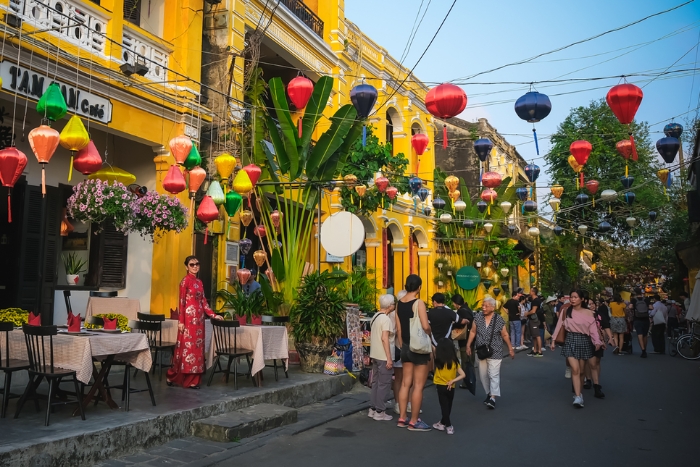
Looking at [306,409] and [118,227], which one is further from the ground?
[118,227]

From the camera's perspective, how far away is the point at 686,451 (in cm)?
639

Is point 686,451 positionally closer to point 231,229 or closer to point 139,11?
point 231,229

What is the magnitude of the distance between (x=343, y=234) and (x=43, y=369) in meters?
6.23

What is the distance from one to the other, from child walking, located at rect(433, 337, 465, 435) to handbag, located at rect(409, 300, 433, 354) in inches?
8.8

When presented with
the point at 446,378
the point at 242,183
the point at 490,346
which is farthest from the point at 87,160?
the point at 490,346

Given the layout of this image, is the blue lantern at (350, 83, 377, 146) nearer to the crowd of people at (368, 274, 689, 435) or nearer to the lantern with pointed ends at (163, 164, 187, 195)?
the lantern with pointed ends at (163, 164, 187, 195)

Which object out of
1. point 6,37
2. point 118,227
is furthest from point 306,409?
point 6,37

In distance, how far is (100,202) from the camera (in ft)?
26.7

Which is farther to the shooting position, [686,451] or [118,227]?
[118,227]

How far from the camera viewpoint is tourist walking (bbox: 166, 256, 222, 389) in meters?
7.92

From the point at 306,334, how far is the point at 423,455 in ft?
15.2

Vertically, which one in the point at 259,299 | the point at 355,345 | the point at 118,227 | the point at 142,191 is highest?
the point at 142,191

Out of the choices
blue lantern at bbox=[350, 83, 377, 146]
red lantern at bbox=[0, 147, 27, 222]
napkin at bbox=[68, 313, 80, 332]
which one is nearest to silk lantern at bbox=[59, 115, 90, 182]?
red lantern at bbox=[0, 147, 27, 222]

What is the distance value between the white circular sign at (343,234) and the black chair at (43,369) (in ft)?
19.2
